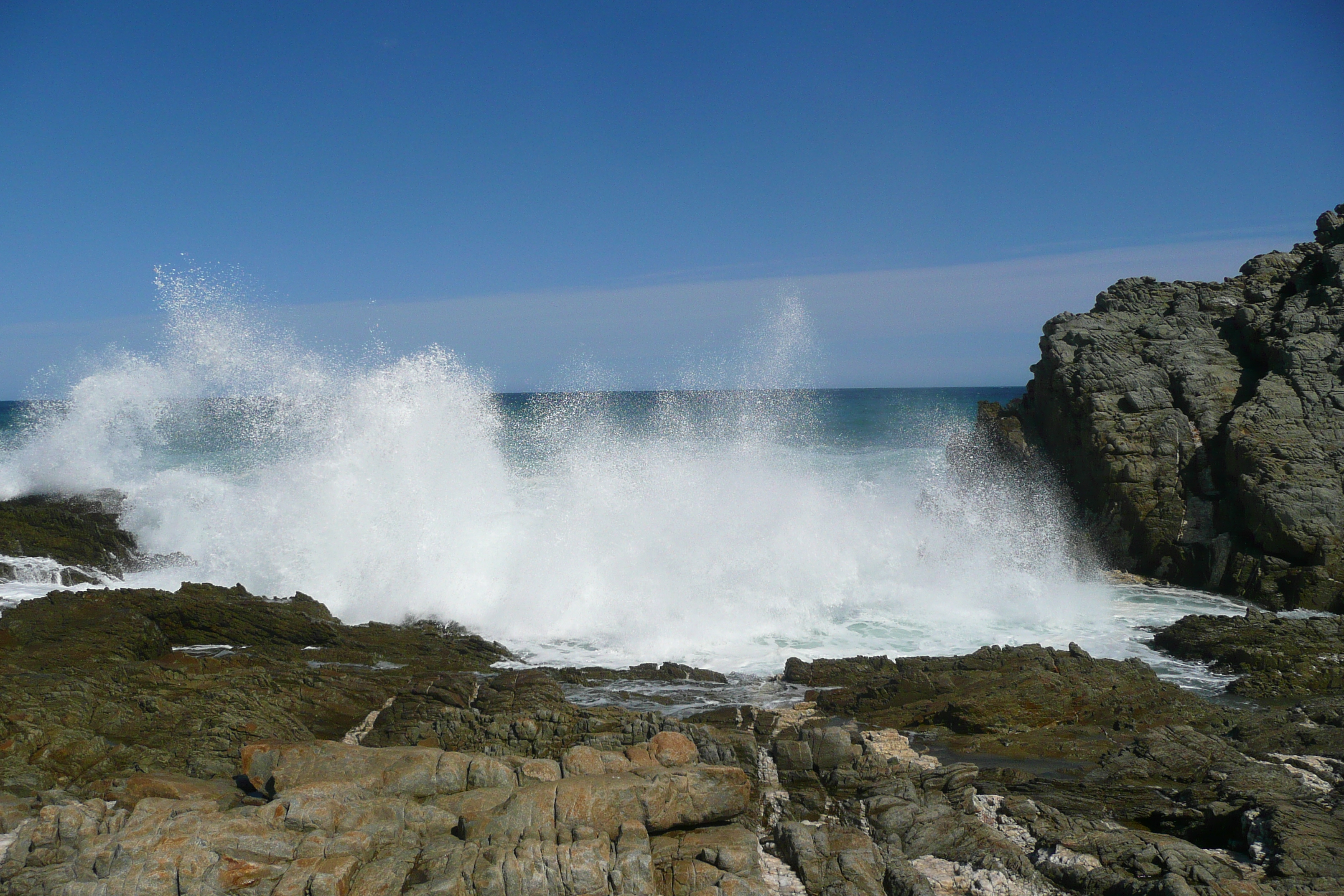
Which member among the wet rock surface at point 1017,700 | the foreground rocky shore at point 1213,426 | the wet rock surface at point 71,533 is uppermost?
the foreground rocky shore at point 1213,426

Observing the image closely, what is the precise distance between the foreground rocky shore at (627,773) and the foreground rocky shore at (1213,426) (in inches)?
156

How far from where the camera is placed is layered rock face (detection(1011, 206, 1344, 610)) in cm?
1481

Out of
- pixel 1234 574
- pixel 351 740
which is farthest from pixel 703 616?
pixel 1234 574

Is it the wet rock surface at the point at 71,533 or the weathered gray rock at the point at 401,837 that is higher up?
the wet rock surface at the point at 71,533

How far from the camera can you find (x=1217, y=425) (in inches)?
670

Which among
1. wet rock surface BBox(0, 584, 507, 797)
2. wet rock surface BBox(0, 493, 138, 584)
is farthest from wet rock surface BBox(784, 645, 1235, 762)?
wet rock surface BBox(0, 493, 138, 584)

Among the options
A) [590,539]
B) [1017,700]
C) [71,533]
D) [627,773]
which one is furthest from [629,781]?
[71,533]

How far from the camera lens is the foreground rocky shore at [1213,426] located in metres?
14.8

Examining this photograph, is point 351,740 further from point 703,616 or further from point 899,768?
point 703,616

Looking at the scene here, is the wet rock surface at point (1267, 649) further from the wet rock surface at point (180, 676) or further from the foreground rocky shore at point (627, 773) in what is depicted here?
the wet rock surface at point (180, 676)

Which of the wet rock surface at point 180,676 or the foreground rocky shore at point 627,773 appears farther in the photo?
the wet rock surface at point 180,676

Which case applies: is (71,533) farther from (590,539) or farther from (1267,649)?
(1267,649)

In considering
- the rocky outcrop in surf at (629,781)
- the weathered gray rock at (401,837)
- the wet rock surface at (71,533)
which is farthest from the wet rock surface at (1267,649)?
the wet rock surface at (71,533)

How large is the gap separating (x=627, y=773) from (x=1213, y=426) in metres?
→ 16.3
